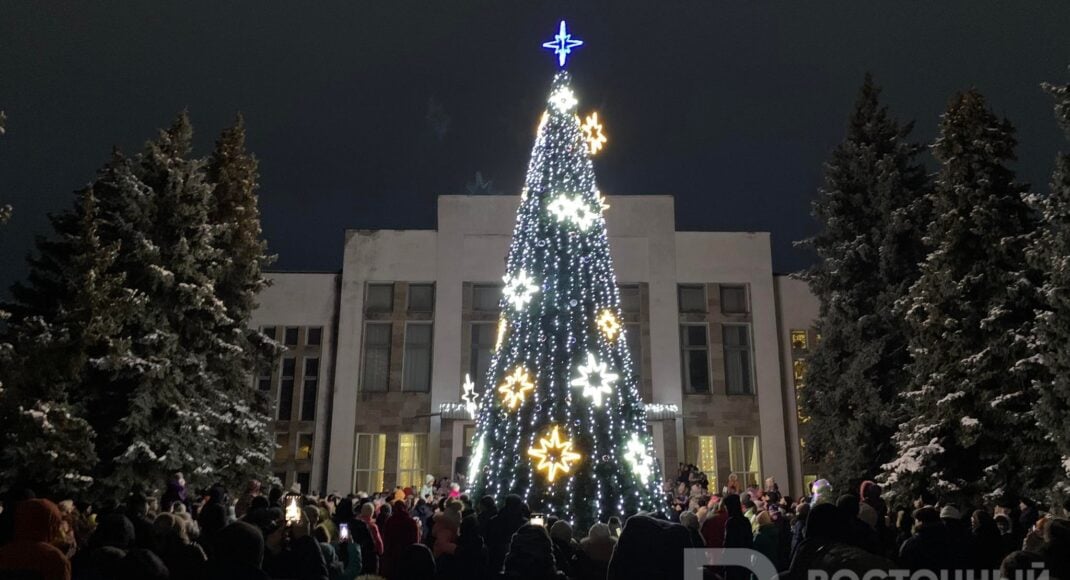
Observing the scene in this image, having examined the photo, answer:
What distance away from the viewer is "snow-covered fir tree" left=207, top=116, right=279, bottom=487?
19594 millimetres

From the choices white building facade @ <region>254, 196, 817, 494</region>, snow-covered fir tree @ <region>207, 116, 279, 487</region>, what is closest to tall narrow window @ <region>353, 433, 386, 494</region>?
white building facade @ <region>254, 196, 817, 494</region>

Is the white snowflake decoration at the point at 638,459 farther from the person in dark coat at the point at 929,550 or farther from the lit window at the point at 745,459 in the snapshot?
the lit window at the point at 745,459

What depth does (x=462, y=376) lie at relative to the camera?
29328 mm

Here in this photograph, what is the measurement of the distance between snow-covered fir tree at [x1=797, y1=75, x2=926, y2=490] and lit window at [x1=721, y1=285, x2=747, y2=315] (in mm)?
7461

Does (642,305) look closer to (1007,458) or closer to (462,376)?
(462,376)

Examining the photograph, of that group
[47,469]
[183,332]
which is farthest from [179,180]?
[47,469]

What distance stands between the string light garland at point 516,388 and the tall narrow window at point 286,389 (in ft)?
62.5

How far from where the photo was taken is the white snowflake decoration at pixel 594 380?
1283 cm

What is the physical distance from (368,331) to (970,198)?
21.6 m

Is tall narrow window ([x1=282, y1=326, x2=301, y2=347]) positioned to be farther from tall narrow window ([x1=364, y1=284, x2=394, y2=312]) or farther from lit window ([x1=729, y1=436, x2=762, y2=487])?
lit window ([x1=729, y1=436, x2=762, y2=487])

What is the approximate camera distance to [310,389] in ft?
98.7

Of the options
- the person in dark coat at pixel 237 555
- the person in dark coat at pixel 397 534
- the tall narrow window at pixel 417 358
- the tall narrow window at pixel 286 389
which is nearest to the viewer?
the person in dark coat at pixel 237 555

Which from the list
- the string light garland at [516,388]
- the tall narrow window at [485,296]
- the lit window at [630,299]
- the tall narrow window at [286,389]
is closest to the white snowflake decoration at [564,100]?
the string light garland at [516,388]

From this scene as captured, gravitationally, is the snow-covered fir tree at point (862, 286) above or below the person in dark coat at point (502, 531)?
above
